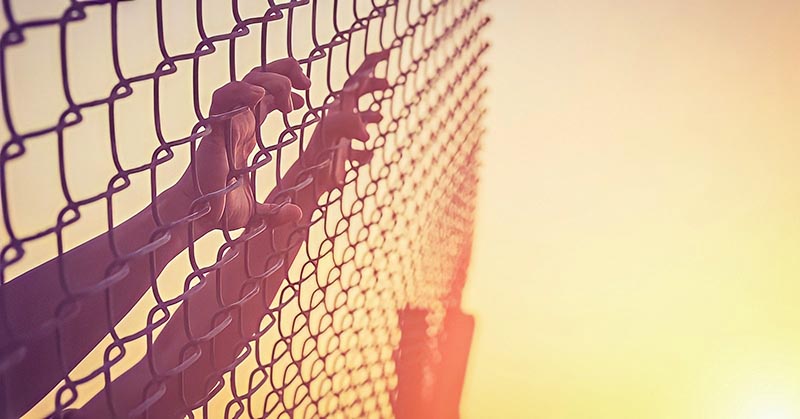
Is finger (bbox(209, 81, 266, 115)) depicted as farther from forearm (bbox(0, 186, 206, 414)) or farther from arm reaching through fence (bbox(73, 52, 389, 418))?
forearm (bbox(0, 186, 206, 414))

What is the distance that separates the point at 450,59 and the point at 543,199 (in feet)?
1.81

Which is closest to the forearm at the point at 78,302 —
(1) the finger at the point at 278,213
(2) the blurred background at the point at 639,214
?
(1) the finger at the point at 278,213

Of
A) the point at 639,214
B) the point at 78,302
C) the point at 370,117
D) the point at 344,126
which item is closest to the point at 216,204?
the point at 78,302

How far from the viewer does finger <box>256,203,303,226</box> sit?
93cm

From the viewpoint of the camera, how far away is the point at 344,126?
1.15m

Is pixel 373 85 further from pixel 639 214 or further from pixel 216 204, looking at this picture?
pixel 639 214

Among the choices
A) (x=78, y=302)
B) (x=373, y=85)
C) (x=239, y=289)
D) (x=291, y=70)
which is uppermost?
(x=373, y=85)

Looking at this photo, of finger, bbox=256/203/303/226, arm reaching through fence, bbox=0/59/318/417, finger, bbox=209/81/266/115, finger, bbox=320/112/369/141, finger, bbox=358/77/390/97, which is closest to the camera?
arm reaching through fence, bbox=0/59/318/417

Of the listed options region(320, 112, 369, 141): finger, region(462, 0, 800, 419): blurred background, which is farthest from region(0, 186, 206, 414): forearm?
region(462, 0, 800, 419): blurred background

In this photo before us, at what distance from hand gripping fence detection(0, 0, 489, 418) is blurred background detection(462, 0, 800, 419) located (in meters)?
0.13

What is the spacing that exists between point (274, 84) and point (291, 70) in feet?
0.27

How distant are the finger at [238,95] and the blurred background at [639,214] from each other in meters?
1.34

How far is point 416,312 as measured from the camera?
1877 mm

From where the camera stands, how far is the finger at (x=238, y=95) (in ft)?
2.62
